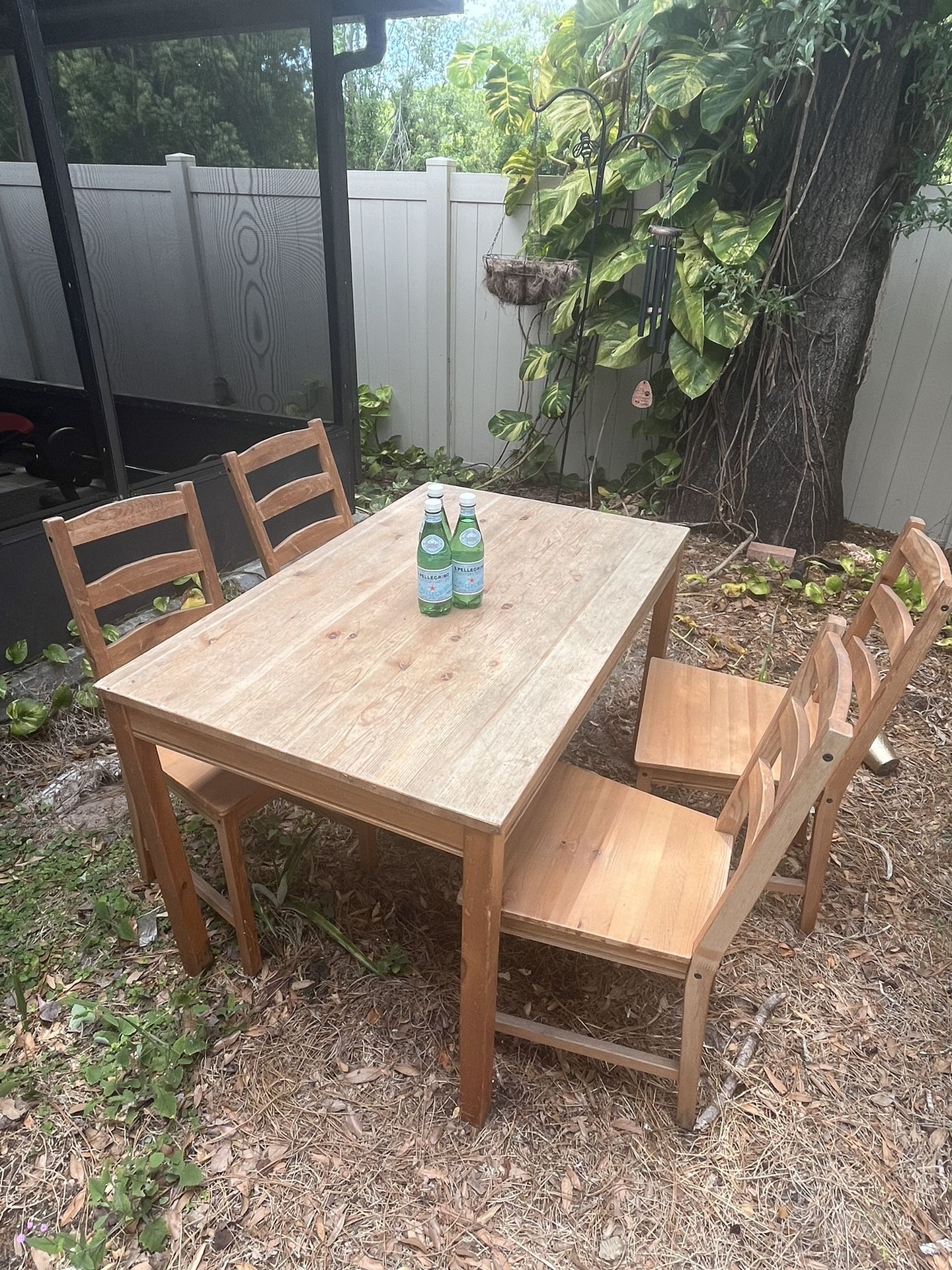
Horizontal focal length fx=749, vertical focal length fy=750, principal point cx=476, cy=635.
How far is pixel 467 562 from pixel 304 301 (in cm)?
240

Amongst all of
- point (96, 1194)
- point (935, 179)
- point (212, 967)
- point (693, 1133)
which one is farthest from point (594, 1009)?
point (935, 179)

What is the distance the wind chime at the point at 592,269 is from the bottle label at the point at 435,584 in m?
1.86

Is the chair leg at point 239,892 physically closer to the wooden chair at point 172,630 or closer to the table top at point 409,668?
the wooden chair at point 172,630

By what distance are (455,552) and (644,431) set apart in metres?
2.48

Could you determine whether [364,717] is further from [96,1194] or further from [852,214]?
[852,214]

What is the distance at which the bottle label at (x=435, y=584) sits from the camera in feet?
4.95

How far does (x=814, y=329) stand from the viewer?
3.06m

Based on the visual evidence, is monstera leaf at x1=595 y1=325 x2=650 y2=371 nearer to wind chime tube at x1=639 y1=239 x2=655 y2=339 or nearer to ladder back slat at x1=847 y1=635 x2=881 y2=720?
wind chime tube at x1=639 y1=239 x2=655 y2=339

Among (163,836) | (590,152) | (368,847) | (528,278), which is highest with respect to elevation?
(590,152)

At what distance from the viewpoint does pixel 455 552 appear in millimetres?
1542

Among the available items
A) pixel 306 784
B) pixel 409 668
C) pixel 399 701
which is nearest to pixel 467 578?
pixel 409 668

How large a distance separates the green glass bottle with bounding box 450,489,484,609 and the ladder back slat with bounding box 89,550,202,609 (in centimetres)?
61

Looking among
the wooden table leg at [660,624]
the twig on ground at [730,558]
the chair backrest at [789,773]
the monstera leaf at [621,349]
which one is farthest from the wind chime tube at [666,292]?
the chair backrest at [789,773]

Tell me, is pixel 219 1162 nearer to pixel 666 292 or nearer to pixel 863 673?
pixel 863 673
